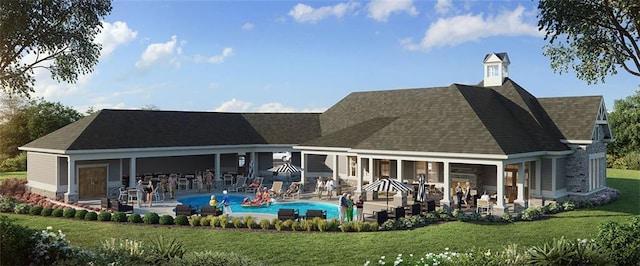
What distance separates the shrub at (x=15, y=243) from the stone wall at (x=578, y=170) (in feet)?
84.8

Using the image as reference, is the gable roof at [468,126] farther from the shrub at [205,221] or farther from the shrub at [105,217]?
the shrub at [105,217]

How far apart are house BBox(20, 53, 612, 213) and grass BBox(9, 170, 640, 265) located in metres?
3.79

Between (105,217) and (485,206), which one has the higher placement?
(485,206)

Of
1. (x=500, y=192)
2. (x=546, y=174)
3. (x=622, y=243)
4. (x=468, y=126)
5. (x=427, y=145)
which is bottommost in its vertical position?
(x=622, y=243)

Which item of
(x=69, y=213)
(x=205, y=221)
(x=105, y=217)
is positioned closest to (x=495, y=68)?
(x=205, y=221)

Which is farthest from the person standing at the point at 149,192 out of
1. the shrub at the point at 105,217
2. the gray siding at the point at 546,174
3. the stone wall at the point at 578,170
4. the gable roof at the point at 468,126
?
the stone wall at the point at 578,170

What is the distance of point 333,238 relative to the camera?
17.3 metres

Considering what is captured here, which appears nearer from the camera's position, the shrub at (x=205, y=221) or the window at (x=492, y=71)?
the shrub at (x=205, y=221)

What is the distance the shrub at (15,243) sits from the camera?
12.0 metres

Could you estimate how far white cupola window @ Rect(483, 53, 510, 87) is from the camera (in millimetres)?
31672

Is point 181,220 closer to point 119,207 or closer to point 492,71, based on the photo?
point 119,207

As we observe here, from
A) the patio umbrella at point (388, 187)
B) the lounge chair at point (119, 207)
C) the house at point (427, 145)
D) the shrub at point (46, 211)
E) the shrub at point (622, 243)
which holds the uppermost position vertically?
the house at point (427, 145)

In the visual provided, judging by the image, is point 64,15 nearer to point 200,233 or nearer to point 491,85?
point 200,233

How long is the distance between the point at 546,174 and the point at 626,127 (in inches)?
1402
